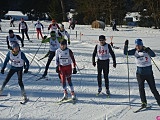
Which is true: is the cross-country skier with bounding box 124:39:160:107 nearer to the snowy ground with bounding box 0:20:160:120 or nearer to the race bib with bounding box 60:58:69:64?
the snowy ground with bounding box 0:20:160:120

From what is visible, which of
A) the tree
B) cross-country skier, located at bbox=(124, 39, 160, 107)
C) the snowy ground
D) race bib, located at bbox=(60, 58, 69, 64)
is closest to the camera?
the snowy ground

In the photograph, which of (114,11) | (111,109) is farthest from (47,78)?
(114,11)

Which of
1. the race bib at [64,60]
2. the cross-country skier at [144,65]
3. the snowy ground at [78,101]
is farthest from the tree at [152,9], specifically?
the cross-country skier at [144,65]

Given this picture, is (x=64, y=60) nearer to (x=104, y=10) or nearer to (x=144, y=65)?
(x=144, y=65)

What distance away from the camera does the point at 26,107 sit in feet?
28.8

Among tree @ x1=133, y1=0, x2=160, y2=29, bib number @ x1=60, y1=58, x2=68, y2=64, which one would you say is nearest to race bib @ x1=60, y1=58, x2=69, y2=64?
bib number @ x1=60, y1=58, x2=68, y2=64

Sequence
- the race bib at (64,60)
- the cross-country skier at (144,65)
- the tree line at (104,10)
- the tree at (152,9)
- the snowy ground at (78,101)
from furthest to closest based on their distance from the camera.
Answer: the tree line at (104,10) → the tree at (152,9) → the race bib at (64,60) → the cross-country skier at (144,65) → the snowy ground at (78,101)

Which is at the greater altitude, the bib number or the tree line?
the tree line

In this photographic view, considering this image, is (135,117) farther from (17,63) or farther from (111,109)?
(17,63)

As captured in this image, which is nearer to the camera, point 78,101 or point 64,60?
point 64,60

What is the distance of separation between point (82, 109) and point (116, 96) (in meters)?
1.69

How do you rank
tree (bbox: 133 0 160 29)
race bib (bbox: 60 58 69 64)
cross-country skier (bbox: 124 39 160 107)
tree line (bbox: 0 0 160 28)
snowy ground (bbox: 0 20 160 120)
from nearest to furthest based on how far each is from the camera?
snowy ground (bbox: 0 20 160 120) < cross-country skier (bbox: 124 39 160 107) < race bib (bbox: 60 58 69 64) < tree (bbox: 133 0 160 29) < tree line (bbox: 0 0 160 28)

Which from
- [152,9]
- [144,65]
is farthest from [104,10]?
[144,65]

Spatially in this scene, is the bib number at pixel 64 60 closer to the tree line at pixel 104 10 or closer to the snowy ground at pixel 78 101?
the snowy ground at pixel 78 101
